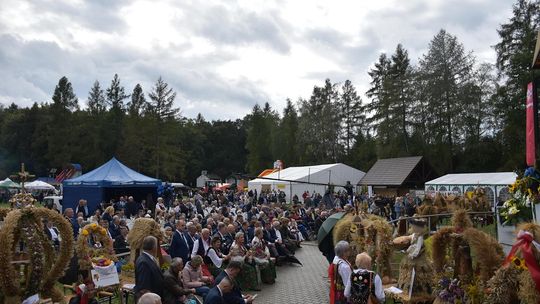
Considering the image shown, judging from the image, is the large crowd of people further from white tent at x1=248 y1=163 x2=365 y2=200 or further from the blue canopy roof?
white tent at x1=248 y1=163 x2=365 y2=200

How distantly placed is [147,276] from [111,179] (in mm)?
18335

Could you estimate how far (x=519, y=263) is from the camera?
5746 millimetres

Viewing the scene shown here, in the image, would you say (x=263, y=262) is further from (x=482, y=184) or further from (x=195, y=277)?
(x=482, y=184)

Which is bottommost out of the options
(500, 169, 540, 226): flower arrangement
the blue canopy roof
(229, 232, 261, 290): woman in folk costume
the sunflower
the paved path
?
the paved path

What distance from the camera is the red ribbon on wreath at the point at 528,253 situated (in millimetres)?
5453

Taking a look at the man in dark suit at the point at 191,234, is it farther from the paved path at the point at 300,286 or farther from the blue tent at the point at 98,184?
the blue tent at the point at 98,184

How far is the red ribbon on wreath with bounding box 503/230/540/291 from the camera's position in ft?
17.9

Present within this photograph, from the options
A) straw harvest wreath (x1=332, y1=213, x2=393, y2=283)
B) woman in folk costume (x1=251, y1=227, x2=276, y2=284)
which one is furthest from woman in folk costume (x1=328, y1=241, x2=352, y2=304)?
woman in folk costume (x1=251, y1=227, x2=276, y2=284)

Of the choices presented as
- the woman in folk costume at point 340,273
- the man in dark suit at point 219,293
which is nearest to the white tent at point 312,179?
the woman in folk costume at point 340,273

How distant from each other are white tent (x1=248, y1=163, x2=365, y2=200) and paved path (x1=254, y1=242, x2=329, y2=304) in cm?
2239

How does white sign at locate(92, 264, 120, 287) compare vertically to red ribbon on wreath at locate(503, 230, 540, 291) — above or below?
below

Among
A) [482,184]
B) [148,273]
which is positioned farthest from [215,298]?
[482,184]

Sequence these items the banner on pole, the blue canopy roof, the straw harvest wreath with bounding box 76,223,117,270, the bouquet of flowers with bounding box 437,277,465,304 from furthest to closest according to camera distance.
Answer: the blue canopy roof < the banner on pole < the straw harvest wreath with bounding box 76,223,117,270 < the bouquet of flowers with bounding box 437,277,465,304

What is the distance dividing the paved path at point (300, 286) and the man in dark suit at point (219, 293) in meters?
4.20
